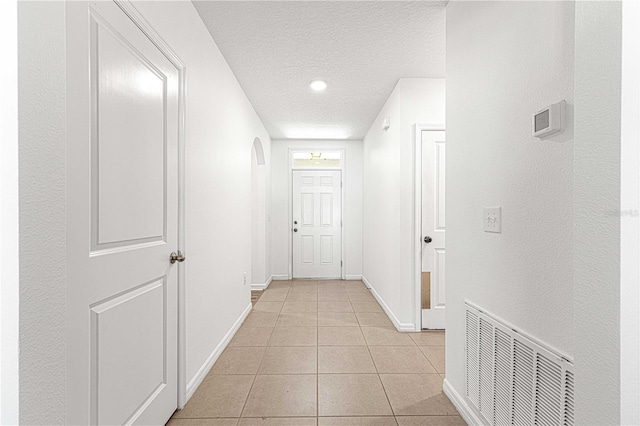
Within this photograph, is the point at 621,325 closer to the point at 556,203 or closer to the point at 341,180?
the point at 556,203

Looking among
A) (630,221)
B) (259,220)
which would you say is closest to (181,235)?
(630,221)

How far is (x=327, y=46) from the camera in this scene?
2.63 metres

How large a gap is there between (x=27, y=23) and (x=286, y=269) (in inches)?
205

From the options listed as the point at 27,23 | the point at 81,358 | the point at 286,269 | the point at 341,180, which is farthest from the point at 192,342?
the point at 341,180

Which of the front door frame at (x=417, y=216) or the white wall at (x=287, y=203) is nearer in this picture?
the front door frame at (x=417, y=216)

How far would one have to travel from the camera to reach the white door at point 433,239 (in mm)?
3271

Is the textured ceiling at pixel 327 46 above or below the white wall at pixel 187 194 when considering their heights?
above

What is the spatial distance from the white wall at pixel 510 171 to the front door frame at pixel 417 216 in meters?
1.13

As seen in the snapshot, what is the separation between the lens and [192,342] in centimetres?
209

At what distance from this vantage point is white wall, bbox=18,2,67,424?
84 cm

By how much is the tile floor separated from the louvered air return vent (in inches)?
13.5

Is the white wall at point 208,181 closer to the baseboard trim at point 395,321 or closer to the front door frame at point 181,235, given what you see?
the front door frame at point 181,235

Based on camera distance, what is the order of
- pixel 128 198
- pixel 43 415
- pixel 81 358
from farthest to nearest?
pixel 128 198 → pixel 81 358 → pixel 43 415

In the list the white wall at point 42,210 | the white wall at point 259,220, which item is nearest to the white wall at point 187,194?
the white wall at point 42,210
